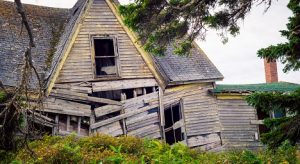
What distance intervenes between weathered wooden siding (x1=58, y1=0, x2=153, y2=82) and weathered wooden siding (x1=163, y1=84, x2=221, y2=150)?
215cm

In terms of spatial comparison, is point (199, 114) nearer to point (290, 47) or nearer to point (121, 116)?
point (121, 116)

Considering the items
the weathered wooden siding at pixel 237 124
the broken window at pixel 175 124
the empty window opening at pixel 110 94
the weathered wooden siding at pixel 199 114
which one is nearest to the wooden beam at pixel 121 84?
the empty window opening at pixel 110 94

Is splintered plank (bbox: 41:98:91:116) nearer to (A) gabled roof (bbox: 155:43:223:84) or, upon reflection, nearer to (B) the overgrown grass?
(B) the overgrown grass

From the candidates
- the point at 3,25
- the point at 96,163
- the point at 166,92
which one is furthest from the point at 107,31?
the point at 96,163

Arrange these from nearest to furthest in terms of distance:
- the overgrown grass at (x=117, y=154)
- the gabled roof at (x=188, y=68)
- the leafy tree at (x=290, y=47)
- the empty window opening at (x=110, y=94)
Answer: the leafy tree at (x=290, y=47) → the overgrown grass at (x=117, y=154) → the empty window opening at (x=110, y=94) → the gabled roof at (x=188, y=68)

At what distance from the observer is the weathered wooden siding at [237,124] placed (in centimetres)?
1983

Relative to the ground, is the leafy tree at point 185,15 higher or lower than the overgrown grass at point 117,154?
higher

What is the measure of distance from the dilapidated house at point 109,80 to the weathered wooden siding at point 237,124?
136mm

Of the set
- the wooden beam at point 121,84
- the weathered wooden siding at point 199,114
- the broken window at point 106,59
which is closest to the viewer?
the wooden beam at point 121,84

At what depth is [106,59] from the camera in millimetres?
19312

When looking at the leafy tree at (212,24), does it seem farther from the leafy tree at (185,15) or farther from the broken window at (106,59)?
the broken window at (106,59)

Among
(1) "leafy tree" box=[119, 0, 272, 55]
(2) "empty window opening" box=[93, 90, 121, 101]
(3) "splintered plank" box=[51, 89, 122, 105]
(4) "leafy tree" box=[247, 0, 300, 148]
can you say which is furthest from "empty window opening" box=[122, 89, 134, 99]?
(4) "leafy tree" box=[247, 0, 300, 148]

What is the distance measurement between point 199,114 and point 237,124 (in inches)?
95.1

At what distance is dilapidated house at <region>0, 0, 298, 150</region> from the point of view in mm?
15898
